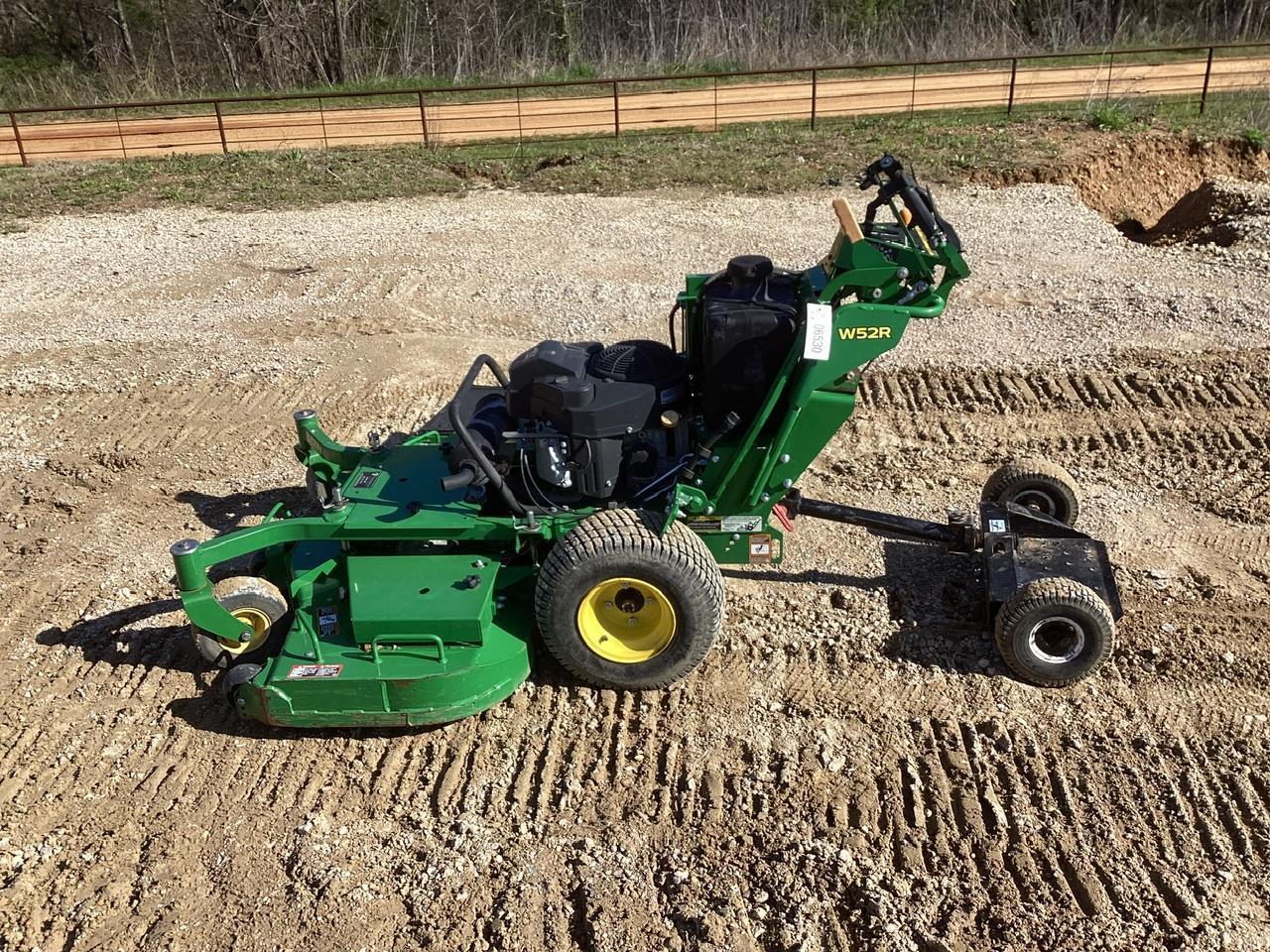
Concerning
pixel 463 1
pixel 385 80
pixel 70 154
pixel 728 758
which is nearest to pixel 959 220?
pixel 728 758

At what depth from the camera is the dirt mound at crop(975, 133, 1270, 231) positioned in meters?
14.3

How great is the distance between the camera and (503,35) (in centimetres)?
2652

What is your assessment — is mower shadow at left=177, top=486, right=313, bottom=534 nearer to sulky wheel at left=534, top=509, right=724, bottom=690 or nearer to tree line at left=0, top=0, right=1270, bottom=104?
sulky wheel at left=534, top=509, right=724, bottom=690

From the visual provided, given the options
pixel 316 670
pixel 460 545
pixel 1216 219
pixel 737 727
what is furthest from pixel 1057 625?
pixel 1216 219

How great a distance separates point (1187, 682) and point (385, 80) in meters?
23.1

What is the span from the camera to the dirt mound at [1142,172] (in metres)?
14.3

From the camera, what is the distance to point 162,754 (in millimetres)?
5160

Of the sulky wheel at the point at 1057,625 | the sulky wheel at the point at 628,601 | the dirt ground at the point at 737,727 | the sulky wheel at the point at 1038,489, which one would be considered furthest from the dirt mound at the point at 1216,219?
the sulky wheel at the point at 628,601

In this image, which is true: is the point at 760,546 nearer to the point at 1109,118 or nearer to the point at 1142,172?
the point at 1142,172

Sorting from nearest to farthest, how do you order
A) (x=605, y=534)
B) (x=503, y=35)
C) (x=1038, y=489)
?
(x=605, y=534) → (x=1038, y=489) → (x=503, y=35)

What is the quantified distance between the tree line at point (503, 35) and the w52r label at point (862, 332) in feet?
67.0

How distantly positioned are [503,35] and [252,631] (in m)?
24.1

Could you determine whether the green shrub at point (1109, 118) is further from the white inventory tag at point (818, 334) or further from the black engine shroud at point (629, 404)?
the white inventory tag at point (818, 334)

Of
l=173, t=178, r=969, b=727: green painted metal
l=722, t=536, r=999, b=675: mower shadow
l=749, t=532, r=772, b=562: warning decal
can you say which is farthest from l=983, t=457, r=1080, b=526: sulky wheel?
l=173, t=178, r=969, b=727: green painted metal
